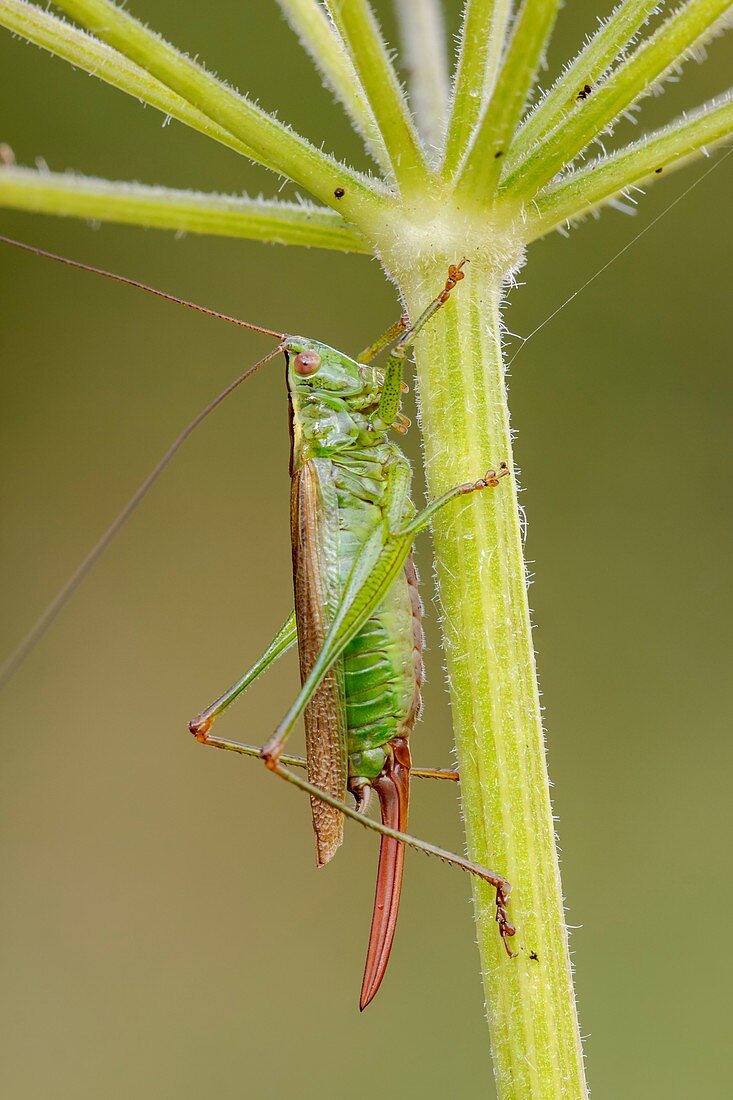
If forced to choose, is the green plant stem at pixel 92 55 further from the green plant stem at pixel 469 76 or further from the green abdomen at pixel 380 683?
the green abdomen at pixel 380 683

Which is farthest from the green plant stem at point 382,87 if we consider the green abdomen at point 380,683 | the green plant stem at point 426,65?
the green abdomen at point 380,683

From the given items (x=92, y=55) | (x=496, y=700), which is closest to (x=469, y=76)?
(x=92, y=55)

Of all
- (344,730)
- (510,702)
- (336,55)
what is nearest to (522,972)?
(510,702)

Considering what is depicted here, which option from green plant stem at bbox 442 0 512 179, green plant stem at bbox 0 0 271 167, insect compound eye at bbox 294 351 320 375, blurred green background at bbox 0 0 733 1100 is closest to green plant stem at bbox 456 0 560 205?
green plant stem at bbox 442 0 512 179

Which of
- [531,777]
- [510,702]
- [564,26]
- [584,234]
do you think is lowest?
[531,777]

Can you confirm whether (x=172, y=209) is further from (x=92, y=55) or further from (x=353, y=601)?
(x=353, y=601)

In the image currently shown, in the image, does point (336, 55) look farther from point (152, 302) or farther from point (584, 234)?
point (152, 302)

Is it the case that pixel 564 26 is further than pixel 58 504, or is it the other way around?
pixel 58 504
